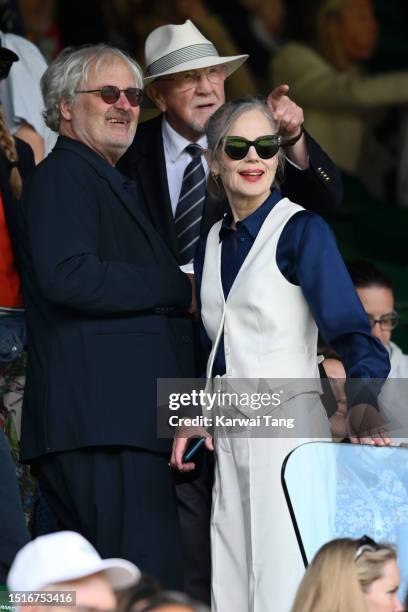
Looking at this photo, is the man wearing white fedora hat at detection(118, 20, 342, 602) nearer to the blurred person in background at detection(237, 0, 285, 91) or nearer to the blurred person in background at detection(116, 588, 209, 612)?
the blurred person in background at detection(116, 588, 209, 612)

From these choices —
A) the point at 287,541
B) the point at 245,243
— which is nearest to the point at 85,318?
the point at 245,243

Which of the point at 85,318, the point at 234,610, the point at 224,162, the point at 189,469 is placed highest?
the point at 224,162

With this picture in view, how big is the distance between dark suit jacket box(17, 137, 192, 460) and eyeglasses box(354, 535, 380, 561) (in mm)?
1119

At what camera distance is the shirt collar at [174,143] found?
5582 millimetres

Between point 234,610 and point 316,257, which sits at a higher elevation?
point 316,257

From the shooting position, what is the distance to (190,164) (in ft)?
18.2

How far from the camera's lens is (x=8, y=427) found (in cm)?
546

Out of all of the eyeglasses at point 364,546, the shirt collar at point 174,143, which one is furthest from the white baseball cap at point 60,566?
the shirt collar at point 174,143

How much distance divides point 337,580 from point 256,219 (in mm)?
1335

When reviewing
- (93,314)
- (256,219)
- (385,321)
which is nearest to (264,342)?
(256,219)

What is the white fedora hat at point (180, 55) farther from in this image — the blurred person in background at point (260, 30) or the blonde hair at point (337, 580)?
the blurred person in background at point (260, 30)

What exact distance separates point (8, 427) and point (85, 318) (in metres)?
0.74

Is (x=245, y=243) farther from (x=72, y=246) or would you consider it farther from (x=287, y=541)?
(x=287, y=541)

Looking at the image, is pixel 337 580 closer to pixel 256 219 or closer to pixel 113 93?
pixel 256 219
